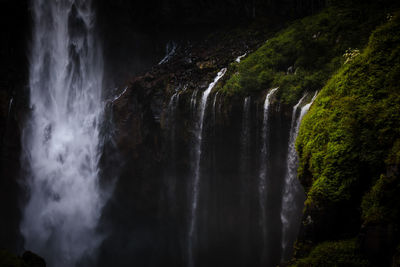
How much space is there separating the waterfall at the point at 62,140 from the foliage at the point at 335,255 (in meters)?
15.8

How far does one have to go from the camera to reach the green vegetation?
10852 millimetres

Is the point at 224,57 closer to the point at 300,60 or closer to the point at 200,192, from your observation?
the point at 300,60

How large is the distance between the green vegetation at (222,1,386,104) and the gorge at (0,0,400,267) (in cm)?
6

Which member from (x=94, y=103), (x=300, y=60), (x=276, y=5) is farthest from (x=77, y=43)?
(x=300, y=60)

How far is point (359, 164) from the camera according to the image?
5492 millimetres

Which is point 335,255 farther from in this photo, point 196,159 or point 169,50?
point 169,50

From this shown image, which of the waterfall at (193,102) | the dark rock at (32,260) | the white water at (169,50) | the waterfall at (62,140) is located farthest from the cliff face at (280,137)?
the dark rock at (32,260)

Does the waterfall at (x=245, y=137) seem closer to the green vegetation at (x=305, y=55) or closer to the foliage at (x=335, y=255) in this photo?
the green vegetation at (x=305, y=55)

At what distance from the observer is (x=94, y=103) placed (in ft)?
68.1

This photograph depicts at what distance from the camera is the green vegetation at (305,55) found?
35.6ft

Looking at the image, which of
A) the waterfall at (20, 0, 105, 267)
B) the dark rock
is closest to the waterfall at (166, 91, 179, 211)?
the waterfall at (20, 0, 105, 267)

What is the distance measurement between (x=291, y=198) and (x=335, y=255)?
17.8ft

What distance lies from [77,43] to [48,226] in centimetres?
1287

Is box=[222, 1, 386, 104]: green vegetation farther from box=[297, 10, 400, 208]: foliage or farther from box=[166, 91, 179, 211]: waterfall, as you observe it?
box=[297, 10, 400, 208]: foliage
